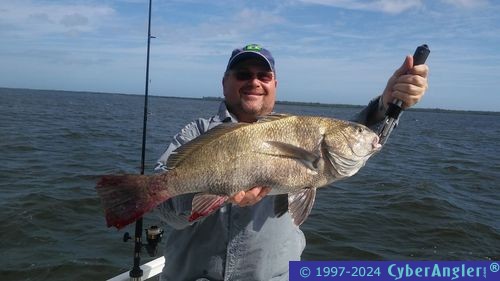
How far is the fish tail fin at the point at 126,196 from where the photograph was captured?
304 cm

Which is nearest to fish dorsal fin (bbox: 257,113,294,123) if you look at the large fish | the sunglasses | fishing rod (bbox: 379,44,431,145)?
the large fish

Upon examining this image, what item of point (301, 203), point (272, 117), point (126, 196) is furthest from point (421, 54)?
point (126, 196)

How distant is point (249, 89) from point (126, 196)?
6.05 feet

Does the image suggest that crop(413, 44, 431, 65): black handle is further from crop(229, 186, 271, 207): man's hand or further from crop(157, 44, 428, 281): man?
crop(229, 186, 271, 207): man's hand

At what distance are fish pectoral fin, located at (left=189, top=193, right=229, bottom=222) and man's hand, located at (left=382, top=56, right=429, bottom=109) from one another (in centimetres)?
174

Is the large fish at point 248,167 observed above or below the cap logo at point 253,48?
below

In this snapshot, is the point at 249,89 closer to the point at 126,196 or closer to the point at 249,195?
the point at 249,195

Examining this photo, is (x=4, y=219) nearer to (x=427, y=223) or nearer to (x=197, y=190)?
(x=197, y=190)

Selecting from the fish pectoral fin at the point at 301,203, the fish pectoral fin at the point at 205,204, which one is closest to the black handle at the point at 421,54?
the fish pectoral fin at the point at 301,203

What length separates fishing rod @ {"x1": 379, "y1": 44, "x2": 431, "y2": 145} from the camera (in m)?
3.54

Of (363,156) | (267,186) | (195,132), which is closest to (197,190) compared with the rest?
(267,186)

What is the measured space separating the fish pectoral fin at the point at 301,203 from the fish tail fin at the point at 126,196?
3.33 feet

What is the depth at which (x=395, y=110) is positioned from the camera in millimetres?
3838

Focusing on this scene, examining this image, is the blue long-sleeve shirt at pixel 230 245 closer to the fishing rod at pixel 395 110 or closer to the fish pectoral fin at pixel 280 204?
the fish pectoral fin at pixel 280 204
